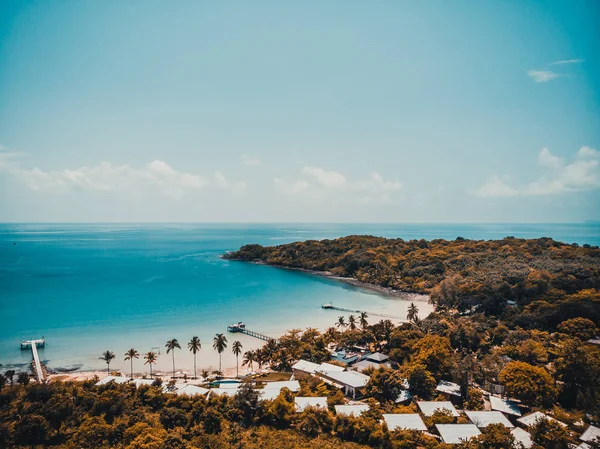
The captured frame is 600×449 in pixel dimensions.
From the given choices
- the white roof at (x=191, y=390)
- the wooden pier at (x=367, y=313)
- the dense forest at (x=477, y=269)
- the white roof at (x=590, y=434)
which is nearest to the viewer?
the white roof at (x=590, y=434)

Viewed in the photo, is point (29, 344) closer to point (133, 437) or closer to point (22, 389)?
point (22, 389)

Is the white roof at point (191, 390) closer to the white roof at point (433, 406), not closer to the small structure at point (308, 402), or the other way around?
the small structure at point (308, 402)

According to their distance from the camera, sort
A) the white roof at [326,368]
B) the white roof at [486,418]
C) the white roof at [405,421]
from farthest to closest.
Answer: the white roof at [326,368]
the white roof at [486,418]
the white roof at [405,421]

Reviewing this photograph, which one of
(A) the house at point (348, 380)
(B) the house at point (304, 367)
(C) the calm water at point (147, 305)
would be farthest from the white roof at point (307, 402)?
(C) the calm water at point (147, 305)

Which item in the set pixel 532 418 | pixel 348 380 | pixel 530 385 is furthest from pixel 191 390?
pixel 530 385

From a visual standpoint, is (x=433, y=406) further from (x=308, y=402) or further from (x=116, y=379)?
(x=116, y=379)

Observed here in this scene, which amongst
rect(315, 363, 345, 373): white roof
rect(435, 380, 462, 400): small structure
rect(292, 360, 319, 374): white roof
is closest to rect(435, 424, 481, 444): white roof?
rect(435, 380, 462, 400): small structure
